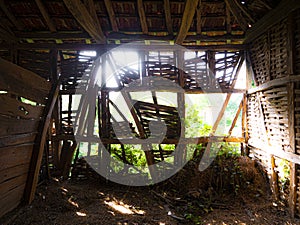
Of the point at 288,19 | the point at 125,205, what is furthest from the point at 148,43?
the point at 125,205

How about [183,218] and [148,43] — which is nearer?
[183,218]

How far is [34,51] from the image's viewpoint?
5414 millimetres

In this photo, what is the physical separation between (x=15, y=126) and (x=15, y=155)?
1.39 feet

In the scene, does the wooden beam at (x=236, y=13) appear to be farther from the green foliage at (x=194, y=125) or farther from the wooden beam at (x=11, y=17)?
the wooden beam at (x=11, y=17)

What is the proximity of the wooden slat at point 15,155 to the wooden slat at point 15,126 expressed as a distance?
0.71ft

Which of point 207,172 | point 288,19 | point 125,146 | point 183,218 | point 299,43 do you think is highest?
point 288,19

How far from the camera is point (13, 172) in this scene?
290cm

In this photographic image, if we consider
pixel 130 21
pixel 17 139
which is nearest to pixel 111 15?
pixel 130 21

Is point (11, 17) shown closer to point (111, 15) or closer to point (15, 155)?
point (111, 15)

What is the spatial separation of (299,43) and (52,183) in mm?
5676

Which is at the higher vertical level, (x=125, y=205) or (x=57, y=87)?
(x=57, y=87)

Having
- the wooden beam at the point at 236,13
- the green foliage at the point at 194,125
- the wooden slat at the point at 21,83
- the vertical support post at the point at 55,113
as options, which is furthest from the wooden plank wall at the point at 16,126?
the wooden beam at the point at 236,13

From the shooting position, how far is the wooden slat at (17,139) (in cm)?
262

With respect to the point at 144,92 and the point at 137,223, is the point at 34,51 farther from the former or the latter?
the point at 137,223
